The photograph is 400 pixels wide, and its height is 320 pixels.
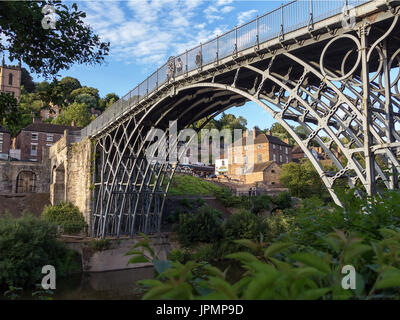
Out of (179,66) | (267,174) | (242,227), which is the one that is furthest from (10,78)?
(179,66)

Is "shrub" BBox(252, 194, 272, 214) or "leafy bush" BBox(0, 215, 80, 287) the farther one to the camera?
"shrub" BBox(252, 194, 272, 214)

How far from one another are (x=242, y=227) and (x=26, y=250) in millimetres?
17199

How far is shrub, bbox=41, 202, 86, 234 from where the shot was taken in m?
30.1

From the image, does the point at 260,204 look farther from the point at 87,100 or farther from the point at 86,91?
the point at 86,91

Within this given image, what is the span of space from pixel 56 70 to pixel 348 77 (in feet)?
28.7

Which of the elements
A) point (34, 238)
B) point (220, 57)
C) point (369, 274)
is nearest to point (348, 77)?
point (220, 57)

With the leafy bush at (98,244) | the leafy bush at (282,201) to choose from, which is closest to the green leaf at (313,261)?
the leafy bush at (98,244)

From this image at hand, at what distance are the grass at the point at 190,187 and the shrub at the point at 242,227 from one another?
14.4 metres

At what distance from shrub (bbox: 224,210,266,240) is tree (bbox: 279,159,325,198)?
51.9 feet

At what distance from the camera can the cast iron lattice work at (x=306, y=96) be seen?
10.2 meters

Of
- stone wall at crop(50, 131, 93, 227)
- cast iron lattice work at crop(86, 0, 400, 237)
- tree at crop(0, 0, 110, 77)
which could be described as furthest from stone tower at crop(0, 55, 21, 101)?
tree at crop(0, 0, 110, 77)

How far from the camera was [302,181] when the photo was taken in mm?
45688

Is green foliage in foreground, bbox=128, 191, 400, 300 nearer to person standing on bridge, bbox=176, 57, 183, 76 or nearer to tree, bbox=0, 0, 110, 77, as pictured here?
tree, bbox=0, 0, 110, 77
